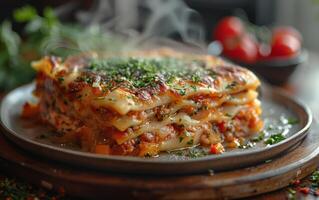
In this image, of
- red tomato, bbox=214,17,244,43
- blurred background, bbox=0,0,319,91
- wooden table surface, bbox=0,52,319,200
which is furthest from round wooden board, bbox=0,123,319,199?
red tomato, bbox=214,17,244,43

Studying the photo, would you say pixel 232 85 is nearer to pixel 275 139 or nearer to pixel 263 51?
pixel 275 139

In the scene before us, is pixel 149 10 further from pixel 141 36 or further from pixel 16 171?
pixel 16 171

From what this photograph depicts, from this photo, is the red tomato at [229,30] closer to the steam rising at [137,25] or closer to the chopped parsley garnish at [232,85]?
the steam rising at [137,25]

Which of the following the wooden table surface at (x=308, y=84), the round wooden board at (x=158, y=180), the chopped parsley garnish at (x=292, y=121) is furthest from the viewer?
the wooden table surface at (x=308, y=84)

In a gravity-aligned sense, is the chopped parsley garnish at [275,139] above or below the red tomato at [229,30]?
above

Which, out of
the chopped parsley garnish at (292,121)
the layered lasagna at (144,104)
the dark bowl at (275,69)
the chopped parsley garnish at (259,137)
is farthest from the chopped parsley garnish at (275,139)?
the dark bowl at (275,69)

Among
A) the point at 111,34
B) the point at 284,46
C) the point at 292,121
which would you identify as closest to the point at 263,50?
the point at 284,46

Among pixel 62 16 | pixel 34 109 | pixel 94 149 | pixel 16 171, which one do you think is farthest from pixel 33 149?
pixel 62 16
